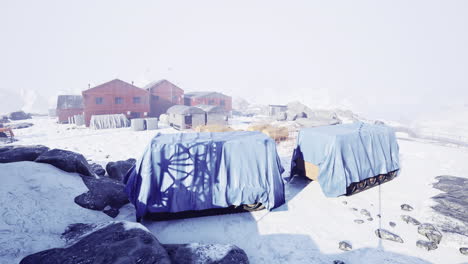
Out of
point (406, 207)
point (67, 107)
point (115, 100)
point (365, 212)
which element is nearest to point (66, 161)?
point (365, 212)

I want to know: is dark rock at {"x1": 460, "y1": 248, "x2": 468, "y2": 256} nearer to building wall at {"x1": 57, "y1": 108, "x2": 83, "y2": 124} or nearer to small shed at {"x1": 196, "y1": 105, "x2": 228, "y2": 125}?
small shed at {"x1": 196, "y1": 105, "x2": 228, "y2": 125}

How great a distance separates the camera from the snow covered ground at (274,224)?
19.2 ft

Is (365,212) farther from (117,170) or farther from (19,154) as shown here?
(19,154)

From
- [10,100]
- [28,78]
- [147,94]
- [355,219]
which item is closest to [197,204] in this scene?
[355,219]

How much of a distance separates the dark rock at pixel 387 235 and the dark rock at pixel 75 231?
8.82m

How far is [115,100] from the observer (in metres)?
30.7

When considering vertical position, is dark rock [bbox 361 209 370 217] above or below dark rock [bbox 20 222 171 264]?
below

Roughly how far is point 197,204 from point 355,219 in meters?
5.76

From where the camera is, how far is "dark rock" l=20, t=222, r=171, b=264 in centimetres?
452

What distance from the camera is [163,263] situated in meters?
4.55

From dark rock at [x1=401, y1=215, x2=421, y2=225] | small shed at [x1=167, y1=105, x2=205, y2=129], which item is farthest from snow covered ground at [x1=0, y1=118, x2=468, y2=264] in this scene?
small shed at [x1=167, y1=105, x2=205, y2=129]

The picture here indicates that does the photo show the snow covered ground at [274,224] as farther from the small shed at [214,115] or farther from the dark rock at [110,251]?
the small shed at [214,115]

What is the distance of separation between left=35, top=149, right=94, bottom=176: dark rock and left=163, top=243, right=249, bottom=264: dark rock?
5831mm

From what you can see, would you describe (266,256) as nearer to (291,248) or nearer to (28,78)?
(291,248)
